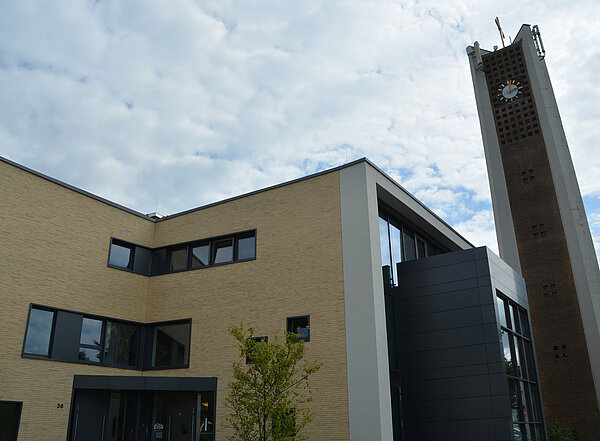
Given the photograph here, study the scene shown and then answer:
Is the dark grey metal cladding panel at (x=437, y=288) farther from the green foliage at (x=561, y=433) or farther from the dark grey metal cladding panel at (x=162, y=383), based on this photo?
the green foliage at (x=561, y=433)

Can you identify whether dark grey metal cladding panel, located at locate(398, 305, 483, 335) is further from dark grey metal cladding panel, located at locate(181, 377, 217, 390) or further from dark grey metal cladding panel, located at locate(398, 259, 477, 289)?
dark grey metal cladding panel, located at locate(181, 377, 217, 390)

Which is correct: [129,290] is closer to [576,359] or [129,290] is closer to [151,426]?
[151,426]

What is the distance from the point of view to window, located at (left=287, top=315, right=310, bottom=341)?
15057mm

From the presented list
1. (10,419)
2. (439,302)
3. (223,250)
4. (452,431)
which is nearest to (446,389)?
(452,431)

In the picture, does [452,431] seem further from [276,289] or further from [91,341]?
[91,341]

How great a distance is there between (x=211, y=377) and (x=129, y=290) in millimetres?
4602

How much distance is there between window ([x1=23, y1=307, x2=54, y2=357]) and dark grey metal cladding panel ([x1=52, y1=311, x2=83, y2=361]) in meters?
0.21

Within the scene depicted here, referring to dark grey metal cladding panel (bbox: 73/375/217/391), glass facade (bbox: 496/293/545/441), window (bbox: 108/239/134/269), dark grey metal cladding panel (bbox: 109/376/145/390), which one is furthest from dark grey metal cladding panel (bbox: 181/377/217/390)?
glass facade (bbox: 496/293/545/441)

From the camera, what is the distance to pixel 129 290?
18453 mm

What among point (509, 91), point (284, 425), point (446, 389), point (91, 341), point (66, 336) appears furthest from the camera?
point (509, 91)

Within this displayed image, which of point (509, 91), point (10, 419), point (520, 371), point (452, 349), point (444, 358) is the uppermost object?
point (509, 91)

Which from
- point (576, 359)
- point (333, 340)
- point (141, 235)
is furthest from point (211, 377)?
point (576, 359)

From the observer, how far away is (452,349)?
15.0 metres

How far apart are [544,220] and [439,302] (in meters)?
18.7
